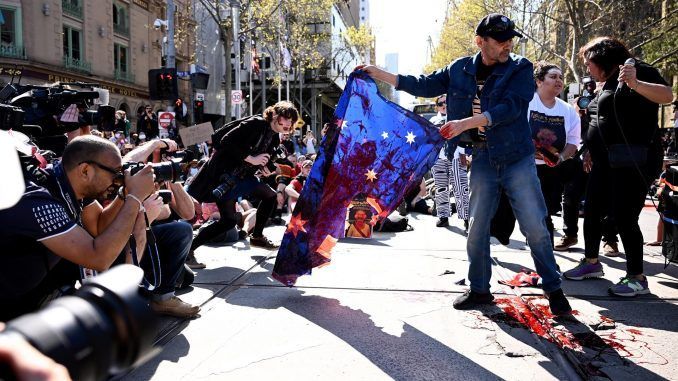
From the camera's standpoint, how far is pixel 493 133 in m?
3.82

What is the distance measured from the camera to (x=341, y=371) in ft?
9.46

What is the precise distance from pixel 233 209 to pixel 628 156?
3.78 m

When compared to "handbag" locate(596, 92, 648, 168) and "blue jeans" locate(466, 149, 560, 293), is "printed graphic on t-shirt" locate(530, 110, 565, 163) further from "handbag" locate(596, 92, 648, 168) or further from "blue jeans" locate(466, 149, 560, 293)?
"blue jeans" locate(466, 149, 560, 293)

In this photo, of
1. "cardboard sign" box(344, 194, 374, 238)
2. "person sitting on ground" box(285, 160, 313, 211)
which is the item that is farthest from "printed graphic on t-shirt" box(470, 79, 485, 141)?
"person sitting on ground" box(285, 160, 313, 211)

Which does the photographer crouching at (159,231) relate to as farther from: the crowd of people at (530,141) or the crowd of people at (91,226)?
the crowd of people at (530,141)

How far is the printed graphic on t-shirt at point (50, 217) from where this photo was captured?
2.21 metres

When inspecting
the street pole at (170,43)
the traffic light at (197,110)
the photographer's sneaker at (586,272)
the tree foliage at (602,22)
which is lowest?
the photographer's sneaker at (586,272)

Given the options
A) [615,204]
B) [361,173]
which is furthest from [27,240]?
[615,204]

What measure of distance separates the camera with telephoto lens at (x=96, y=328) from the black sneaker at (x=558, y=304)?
3182mm

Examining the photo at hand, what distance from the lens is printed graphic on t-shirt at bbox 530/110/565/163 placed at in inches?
214

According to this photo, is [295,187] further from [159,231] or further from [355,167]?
[159,231]

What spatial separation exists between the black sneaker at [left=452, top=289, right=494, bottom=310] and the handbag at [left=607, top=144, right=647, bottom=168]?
1457 mm

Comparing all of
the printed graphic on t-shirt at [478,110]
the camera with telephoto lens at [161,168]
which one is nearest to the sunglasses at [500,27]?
the printed graphic on t-shirt at [478,110]

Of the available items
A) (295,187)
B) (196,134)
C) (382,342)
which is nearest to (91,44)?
(295,187)
